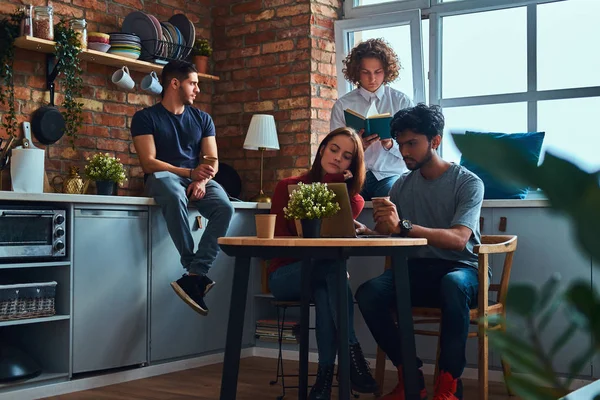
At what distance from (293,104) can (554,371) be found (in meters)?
5.03

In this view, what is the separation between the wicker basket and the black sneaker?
2.00ft

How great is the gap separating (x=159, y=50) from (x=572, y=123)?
245 cm

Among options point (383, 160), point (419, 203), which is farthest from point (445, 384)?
point (383, 160)

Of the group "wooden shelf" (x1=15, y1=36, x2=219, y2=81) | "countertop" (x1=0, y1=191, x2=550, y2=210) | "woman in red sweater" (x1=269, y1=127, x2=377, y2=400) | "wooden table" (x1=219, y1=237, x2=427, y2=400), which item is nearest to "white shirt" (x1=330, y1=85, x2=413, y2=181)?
"countertop" (x1=0, y1=191, x2=550, y2=210)

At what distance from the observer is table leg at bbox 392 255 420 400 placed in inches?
115

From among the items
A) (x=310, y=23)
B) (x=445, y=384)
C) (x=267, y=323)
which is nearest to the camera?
(x=445, y=384)

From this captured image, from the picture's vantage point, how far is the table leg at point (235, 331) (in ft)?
9.38

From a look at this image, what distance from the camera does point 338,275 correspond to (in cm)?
278

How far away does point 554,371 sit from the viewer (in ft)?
0.50

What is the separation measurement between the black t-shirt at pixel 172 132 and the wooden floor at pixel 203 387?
1132mm

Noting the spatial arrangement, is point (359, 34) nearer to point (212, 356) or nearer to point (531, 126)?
point (531, 126)

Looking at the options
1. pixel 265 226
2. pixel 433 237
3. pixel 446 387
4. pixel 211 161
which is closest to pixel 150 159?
pixel 211 161

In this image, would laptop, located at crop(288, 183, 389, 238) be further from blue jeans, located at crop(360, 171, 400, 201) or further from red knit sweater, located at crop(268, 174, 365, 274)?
blue jeans, located at crop(360, 171, 400, 201)

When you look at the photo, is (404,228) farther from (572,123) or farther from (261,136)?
(261,136)
